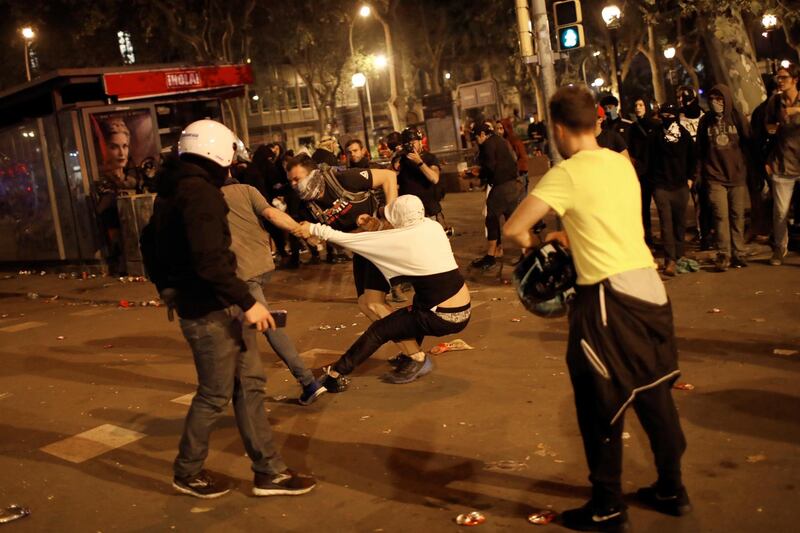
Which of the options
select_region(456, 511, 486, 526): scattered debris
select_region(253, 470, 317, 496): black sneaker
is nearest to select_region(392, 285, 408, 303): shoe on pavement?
select_region(253, 470, 317, 496): black sneaker

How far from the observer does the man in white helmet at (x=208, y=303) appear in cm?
464

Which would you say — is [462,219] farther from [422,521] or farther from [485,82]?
[422,521]

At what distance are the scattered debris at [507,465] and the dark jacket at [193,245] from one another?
1.67m

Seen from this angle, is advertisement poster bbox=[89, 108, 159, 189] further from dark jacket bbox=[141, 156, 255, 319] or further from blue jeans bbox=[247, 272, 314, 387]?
dark jacket bbox=[141, 156, 255, 319]

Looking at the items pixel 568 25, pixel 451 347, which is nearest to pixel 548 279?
pixel 451 347

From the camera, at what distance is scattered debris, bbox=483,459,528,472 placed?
5066 millimetres

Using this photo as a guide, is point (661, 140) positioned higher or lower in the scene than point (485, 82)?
lower

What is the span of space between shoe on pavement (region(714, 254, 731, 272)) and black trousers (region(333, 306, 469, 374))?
446cm

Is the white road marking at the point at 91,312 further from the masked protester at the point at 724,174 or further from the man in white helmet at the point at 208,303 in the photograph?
the masked protester at the point at 724,174

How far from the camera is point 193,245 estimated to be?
15.1 feet

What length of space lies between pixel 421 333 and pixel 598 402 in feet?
9.22

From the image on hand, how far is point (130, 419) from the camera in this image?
6898mm

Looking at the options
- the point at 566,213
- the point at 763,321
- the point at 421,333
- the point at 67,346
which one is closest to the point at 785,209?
the point at 763,321

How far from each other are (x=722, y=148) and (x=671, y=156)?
→ 0.55 meters
